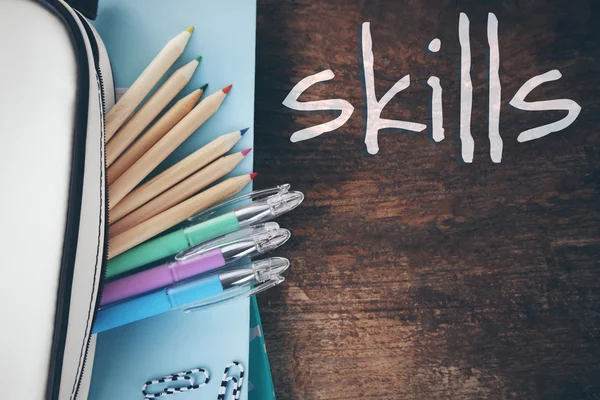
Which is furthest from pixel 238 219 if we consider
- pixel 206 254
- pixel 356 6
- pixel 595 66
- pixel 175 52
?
pixel 595 66

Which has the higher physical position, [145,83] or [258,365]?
[145,83]

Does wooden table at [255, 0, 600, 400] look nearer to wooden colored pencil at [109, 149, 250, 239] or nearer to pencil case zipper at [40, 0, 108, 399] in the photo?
wooden colored pencil at [109, 149, 250, 239]

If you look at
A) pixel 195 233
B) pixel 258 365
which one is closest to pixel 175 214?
pixel 195 233

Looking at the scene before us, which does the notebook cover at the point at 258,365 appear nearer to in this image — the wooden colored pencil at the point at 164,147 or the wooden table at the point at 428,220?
the wooden table at the point at 428,220

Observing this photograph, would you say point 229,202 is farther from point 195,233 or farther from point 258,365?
point 258,365

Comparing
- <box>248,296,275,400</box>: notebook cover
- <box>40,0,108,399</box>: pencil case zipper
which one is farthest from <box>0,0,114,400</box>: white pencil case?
<box>248,296,275,400</box>: notebook cover

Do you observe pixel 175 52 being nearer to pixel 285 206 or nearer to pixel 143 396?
pixel 285 206

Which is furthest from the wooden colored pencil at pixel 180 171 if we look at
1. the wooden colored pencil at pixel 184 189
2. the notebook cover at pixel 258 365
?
the notebook cover at pixel 258 365

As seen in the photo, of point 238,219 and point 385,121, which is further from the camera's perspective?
point 385,121

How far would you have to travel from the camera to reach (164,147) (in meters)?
0.39

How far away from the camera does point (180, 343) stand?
41 cm

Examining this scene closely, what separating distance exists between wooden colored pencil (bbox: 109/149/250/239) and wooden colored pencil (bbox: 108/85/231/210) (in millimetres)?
19

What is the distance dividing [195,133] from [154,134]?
0.14ft

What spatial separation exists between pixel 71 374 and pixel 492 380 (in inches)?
15.4
